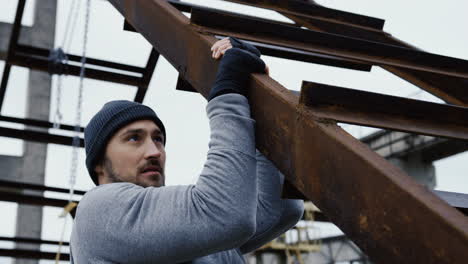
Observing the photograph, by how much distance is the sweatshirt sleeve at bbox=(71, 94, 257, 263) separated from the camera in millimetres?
1781

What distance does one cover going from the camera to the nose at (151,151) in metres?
2.30

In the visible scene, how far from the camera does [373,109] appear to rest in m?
1.84

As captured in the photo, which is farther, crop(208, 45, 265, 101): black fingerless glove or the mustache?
the mustache

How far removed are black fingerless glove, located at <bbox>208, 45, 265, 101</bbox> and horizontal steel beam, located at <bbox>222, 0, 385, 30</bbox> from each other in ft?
5.61

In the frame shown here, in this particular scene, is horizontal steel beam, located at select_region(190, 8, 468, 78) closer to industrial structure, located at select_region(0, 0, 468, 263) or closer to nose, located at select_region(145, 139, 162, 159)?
industrial structure, located at select_region(0, 0, 468, 263)

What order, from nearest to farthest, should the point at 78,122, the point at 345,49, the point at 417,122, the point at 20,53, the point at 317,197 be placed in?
the point at 317,197
the point at 417,122
the point at 345,49
the point at 20,53
the point at 78,122

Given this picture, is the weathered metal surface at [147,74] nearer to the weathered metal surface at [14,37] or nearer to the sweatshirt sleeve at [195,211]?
the weathered metal surface at [14,37]

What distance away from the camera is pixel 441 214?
1321mm

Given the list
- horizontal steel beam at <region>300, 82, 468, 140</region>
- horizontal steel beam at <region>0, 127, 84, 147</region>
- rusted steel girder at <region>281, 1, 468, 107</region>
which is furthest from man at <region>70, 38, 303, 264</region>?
horizontal steel beam at <region>0, 127, 84, 147</region>

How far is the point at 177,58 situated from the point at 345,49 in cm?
84

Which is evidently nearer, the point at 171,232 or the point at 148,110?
the point at 171,232

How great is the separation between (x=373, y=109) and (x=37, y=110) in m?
6.83

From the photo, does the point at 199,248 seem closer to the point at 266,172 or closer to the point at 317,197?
the point at 317,197

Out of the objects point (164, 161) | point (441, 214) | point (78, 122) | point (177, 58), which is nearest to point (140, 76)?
point (78, 122)
